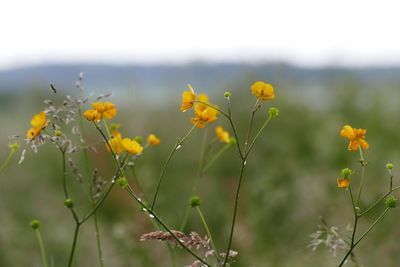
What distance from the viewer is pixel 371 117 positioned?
28.6ft

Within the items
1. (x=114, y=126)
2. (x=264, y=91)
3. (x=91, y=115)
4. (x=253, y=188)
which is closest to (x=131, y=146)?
(x=91, y=115)

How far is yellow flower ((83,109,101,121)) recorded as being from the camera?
203 centimetres

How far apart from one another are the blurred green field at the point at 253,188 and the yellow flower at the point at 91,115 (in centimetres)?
107

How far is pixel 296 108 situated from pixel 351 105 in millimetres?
942

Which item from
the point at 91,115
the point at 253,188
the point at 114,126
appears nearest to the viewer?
the point at 91,115

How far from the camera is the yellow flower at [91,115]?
6.66ft

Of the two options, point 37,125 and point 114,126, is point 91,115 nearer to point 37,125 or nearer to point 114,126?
point 37,125

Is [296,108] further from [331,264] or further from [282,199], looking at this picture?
[331,264]

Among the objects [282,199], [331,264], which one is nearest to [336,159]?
[282,199]

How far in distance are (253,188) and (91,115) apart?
3516 millimetres

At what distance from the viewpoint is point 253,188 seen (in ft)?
17.7

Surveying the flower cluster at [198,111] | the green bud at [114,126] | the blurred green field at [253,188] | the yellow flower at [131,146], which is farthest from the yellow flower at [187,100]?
the blurred green field at [253,188]

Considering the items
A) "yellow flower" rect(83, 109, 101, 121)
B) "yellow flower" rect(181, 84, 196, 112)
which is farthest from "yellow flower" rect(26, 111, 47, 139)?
"yellow flower" rect(181, 84, 196, 112)

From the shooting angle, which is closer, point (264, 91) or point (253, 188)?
point (264, 91)
